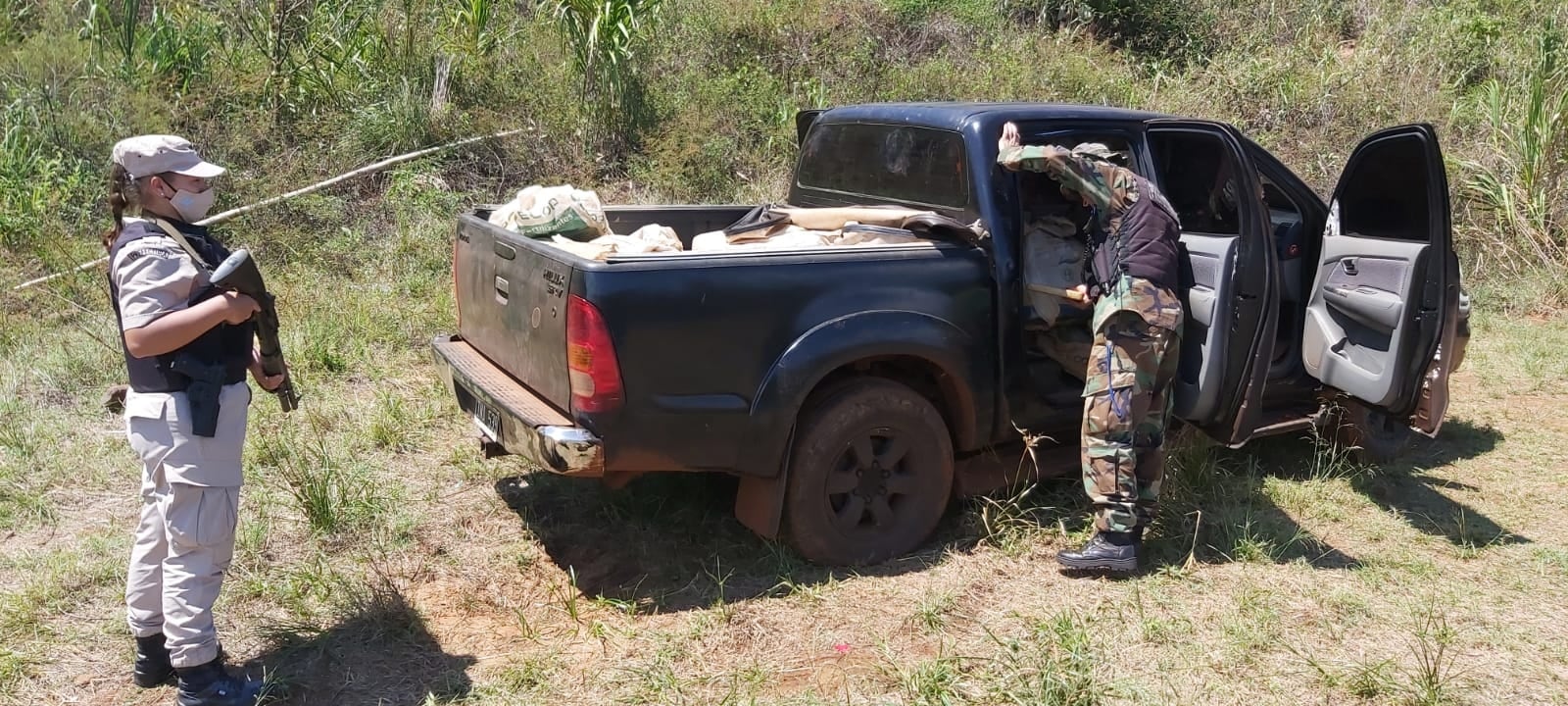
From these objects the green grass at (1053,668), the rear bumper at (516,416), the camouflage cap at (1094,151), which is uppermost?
the camouflage cap at (1094,151)

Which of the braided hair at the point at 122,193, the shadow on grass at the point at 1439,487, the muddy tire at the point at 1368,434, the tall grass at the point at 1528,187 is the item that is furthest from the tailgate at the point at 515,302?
the tall grass at the point at 1528,187

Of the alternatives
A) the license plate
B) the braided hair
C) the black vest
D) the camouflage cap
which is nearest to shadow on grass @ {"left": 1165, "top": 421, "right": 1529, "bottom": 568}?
the camouflage cap

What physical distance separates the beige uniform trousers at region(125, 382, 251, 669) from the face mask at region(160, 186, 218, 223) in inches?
19.3

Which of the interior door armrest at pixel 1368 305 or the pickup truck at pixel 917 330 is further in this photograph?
the interior door armrest at pixel 1368 305

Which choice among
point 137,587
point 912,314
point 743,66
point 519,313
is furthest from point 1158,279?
point 743,66

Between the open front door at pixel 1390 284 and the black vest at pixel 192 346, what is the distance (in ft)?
13.5

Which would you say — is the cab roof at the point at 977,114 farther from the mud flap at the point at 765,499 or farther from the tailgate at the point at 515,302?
the tailgate at the point at 515,302

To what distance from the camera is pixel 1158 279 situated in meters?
3.94

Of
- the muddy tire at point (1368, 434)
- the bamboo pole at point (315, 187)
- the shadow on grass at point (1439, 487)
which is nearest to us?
the shadow on grass at point (1439, 487)

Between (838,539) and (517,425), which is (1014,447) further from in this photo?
(517,425)

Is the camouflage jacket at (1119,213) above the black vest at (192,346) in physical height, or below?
above

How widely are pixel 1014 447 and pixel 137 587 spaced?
123 inches

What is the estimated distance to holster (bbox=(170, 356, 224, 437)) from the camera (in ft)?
9.68

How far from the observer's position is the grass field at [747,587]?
3.35 metres
